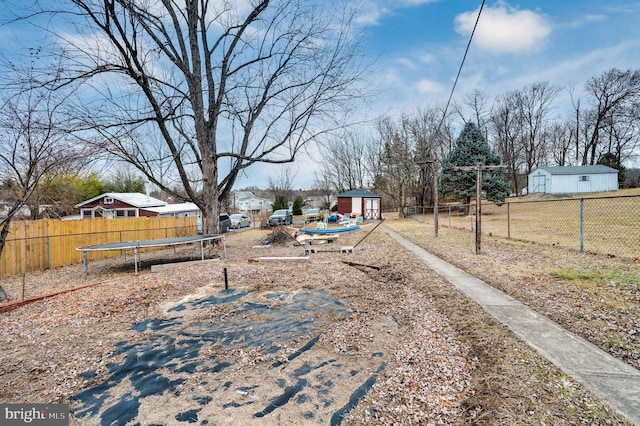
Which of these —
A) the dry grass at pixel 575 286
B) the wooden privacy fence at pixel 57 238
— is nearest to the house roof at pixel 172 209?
the wooden privacy fence at pixel 57 238

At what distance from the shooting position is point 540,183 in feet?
115

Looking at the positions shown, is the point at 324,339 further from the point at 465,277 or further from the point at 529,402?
the point at 465,277

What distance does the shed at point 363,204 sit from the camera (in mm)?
31422

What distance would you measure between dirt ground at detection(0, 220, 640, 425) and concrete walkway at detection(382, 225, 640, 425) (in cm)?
13

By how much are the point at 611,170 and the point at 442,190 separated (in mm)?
→ 20767

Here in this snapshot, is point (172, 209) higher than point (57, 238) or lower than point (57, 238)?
higher

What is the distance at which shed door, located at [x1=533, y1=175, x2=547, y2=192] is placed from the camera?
3412 centimetres

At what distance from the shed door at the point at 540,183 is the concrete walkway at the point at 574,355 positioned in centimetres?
3721

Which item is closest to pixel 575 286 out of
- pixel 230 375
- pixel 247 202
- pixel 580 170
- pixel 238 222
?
pixel 230 375

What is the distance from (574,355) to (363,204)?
28.8 m

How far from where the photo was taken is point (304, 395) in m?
2.66

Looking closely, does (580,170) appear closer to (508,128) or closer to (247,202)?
(508,128)

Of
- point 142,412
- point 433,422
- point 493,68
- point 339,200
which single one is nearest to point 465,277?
point 433,422

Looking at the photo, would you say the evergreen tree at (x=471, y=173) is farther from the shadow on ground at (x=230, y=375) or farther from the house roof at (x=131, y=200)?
the house roof at (x=131, y=200)
